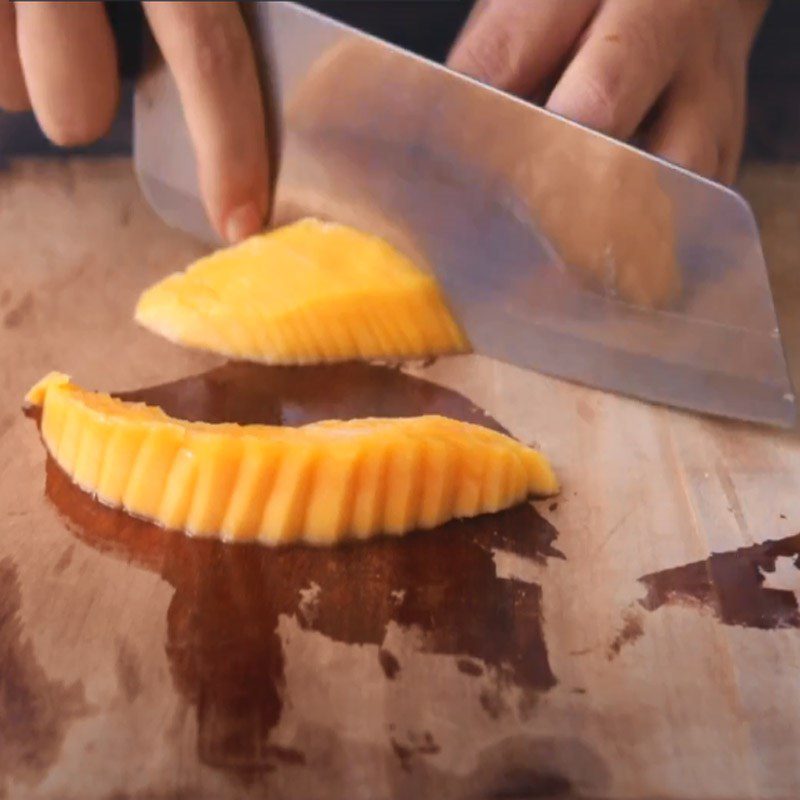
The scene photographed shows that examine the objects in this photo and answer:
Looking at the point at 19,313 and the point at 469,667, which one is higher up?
the point at 469,667

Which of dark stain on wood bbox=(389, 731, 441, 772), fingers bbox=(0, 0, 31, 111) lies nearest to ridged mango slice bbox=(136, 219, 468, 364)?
fingers bbox=(0, 0, 31, 111)

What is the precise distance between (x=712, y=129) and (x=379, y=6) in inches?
39.3

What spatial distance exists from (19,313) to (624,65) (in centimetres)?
123

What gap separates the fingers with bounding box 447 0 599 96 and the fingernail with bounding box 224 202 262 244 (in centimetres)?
47

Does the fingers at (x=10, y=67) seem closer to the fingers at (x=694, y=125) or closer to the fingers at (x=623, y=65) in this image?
the fingers at (x=623, y=65)

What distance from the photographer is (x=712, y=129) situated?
193cm

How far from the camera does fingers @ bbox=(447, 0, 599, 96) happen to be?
1.87 metres

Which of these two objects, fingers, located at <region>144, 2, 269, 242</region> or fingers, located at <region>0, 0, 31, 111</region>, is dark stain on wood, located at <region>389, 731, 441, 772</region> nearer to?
fingers, located at <region>144, 2, 269, 242</region>

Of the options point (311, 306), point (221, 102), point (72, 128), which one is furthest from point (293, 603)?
point (72, 128)

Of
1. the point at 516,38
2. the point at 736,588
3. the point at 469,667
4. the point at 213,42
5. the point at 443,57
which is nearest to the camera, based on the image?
the point at 469,667

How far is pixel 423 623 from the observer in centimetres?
139

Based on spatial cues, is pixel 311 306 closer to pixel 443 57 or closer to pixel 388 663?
pixel 388 663

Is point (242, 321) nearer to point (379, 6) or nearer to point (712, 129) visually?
point (712, 129)

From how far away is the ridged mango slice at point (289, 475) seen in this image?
148 centimetres
